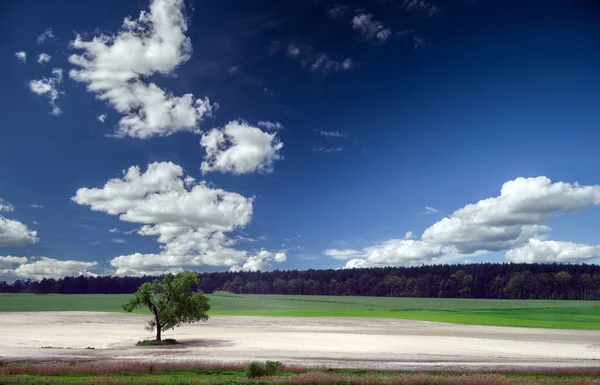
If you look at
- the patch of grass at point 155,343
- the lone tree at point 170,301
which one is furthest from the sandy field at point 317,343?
the lone tree at point 170,301

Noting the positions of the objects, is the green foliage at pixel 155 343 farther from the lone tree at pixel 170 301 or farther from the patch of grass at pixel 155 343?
the lone tree at pixel 170 301

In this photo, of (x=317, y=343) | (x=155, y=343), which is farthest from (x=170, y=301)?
(x=317, y=343)

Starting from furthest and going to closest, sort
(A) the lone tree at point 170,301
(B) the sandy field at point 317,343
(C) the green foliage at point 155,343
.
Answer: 1. (A) the lone tree at point 170,301
2. (C) the green foliage at point 155,343
3. (B) the sandy field at point 317,343

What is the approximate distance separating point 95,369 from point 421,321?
7930cm

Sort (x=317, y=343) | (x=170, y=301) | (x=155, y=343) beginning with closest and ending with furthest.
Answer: (x=155, y=343)
(x=317, y=343)
(x=170, y=301)

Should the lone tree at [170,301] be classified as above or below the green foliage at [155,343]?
above

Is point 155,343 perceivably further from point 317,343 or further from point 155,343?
point 317,343

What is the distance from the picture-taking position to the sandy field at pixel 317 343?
43688 millimetres

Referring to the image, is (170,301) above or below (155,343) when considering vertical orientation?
above

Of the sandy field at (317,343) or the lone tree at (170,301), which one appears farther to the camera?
the lone tree at (170,301)

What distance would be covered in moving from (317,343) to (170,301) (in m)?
20.5

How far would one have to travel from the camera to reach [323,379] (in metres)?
27.9

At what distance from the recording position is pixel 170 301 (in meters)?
62.9

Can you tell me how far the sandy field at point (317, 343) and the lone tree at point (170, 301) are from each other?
12.9 feet
